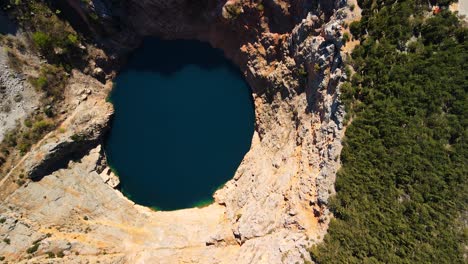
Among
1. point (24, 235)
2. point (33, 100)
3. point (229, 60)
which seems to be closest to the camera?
point (24, 235)

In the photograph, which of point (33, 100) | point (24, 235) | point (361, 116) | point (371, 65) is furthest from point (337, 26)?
point (24, 235)

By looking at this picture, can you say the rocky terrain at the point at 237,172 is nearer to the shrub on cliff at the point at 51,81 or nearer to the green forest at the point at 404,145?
the shrub on cliff at the point at 51,81

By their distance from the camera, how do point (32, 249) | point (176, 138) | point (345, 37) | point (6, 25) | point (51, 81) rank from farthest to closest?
point (176, 138)
point (51, 81)
point (6, 25)
point (32, 249)
point (345, 37)

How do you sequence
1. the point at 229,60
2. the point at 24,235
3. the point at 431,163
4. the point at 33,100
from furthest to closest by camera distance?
the point at 229,60 → the point at 33,100 → the point at 24,235 → the point at 431,163

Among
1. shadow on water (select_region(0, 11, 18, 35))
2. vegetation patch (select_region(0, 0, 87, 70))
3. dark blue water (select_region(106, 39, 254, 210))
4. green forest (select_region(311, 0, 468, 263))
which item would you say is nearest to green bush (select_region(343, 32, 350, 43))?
green forest (select_region(311, 0, 468, 263))

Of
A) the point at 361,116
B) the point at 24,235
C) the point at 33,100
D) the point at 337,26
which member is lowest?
the point at 24,235

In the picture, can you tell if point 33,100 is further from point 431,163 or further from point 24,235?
point 431,163

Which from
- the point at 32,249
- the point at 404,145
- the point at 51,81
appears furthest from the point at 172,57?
the point at 404,145

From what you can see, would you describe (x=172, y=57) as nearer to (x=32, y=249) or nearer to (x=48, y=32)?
(x=48, y=32)
